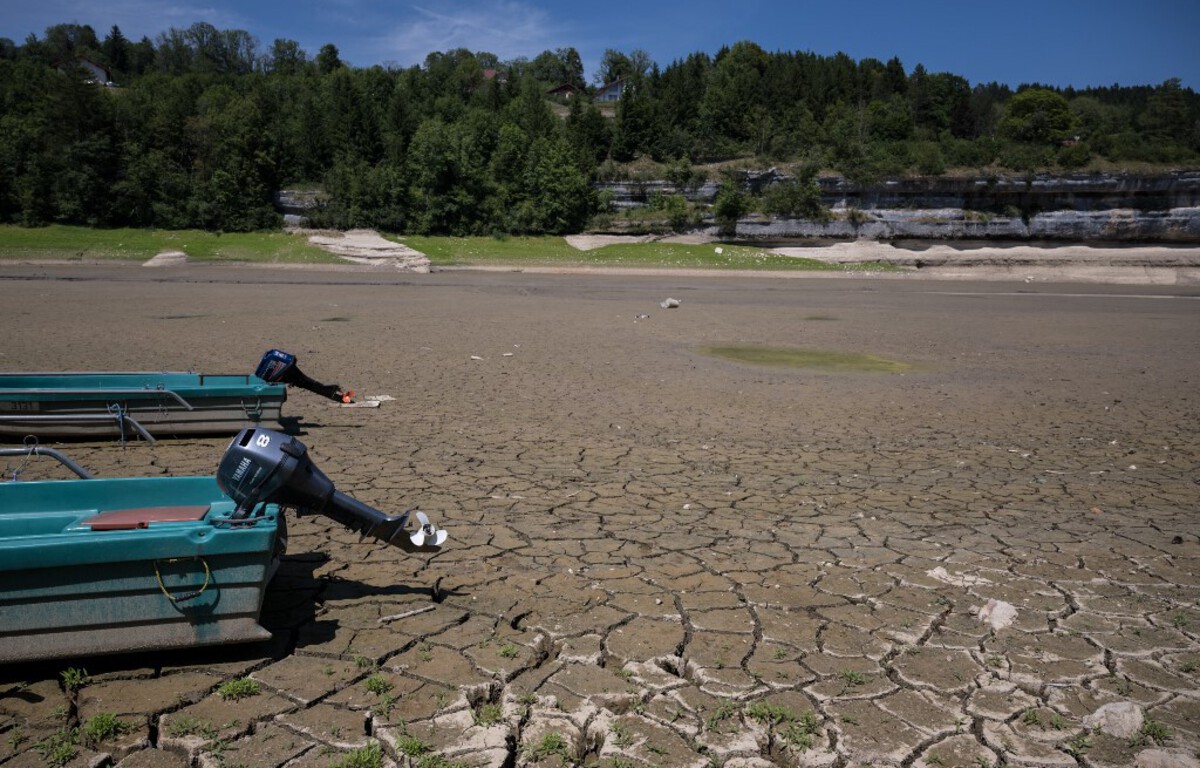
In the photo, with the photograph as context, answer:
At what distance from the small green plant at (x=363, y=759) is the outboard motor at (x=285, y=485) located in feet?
3.80

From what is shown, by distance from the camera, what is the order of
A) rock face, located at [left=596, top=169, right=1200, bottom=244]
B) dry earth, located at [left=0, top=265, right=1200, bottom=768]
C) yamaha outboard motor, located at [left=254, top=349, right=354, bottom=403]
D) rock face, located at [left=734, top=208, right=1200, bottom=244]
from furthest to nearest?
1. rock face, located at [left=596, top=169, right=1200, bottom=244]
2. rock face, located at [left=734, top=208, right=1200, bottom=244]
3. yamaha outboard motor, located at [left=254, top=349, right=354, bottom=403]
4. dry earth, located at [left=0, top=265, right=1200, bottom=768]

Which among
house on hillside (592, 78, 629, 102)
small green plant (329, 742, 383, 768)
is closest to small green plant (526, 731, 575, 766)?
small green plant (329, 742, 383, 768)

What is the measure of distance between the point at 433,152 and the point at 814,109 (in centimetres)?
5325

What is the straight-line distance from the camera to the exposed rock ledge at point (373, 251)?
42388 millimetres

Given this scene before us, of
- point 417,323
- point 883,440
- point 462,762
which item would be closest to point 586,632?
point 462,762

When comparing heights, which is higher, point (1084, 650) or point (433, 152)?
point (433, 152)

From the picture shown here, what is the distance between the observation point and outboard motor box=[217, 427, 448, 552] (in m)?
4.21

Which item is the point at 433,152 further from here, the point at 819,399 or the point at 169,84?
the point at 819,399

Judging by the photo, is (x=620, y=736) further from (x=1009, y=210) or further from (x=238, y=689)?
(x=1009, y=210)

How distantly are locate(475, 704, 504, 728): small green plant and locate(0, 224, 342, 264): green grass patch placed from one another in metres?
41.3

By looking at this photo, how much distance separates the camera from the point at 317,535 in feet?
20.4

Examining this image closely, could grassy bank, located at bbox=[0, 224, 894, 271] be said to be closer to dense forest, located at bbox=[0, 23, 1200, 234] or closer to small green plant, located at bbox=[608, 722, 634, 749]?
dense forest, located at bbox=[0, 23, 1200, 234]

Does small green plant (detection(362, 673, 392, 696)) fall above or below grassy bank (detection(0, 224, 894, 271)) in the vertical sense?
below

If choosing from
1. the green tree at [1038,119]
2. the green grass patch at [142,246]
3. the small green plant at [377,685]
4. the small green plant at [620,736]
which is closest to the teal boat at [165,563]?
the small green plant at [377,685]
